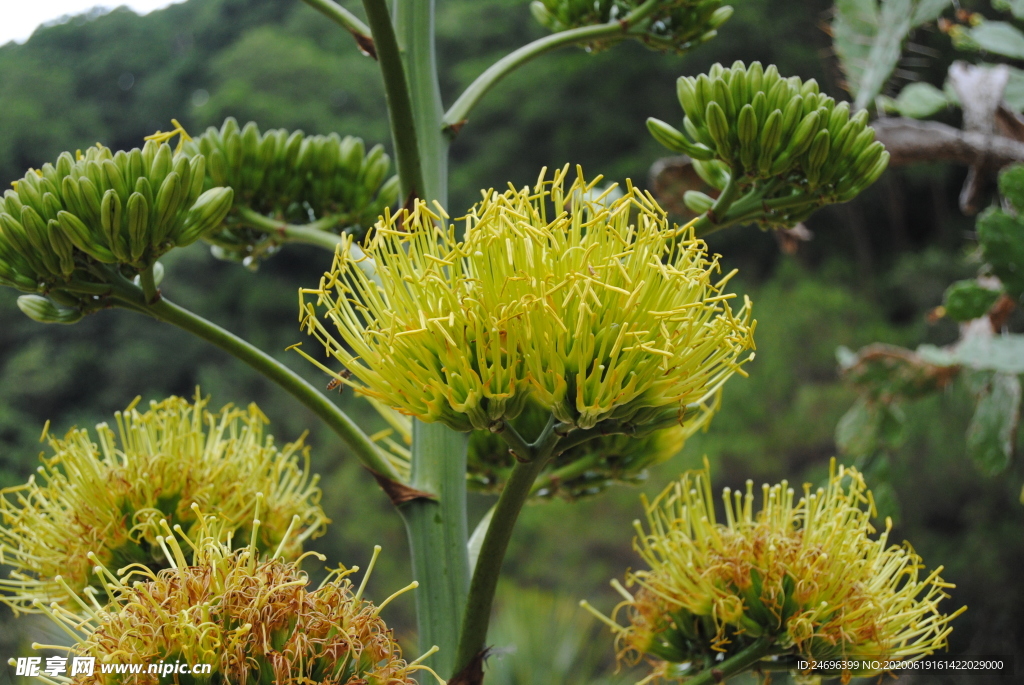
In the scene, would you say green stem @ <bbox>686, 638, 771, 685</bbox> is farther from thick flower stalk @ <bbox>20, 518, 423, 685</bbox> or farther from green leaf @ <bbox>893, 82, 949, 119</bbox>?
green leaf @ <bbox>893, 82, 949, 119</bbox>

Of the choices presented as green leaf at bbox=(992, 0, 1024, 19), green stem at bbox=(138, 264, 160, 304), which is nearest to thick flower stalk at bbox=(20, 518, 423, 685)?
green stem at bbox=(138, 264, 160, 304)

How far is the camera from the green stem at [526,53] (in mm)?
1229

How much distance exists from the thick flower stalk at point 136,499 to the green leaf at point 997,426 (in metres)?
1.95

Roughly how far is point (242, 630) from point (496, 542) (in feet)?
0.91

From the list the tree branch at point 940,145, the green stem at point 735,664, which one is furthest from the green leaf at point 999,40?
the green stem at point 735,664

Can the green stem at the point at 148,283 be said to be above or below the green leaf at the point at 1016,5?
below

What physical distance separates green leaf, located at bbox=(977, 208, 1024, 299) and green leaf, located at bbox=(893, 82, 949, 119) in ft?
3.43

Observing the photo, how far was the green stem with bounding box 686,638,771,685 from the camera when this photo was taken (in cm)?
108

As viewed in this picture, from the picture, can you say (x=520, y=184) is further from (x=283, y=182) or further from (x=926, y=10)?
(x=283, y=182)

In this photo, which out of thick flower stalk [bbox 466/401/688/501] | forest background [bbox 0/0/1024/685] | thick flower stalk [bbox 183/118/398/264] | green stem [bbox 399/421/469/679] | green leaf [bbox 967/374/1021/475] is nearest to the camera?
green stem [bbox 399/421/469/679]

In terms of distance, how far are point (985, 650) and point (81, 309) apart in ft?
23.6

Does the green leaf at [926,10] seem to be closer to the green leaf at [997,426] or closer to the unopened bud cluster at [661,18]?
the green leaf at [997,426]

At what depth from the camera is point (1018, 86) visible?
2.87 meters

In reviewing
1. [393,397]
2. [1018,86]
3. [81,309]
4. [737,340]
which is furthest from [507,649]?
[1018,86]
